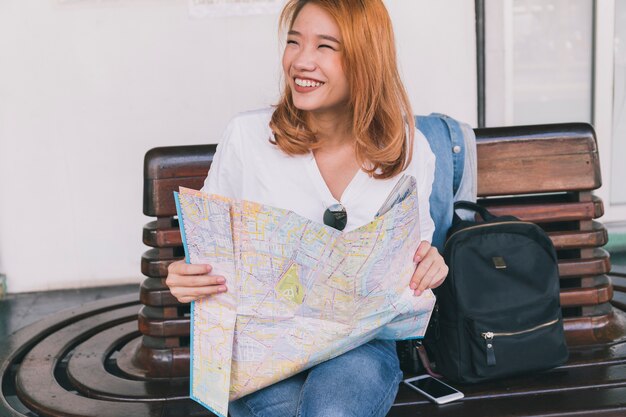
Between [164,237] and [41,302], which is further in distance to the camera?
[41,302]

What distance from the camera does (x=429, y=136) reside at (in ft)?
7.34

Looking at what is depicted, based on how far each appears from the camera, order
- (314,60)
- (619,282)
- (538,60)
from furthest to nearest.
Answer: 1. (538,60)
2. (619,282)
3. (314,60)

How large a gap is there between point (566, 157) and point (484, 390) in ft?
2.66

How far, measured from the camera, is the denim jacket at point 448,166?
87.4 inches

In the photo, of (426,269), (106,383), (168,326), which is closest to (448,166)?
(426,269)

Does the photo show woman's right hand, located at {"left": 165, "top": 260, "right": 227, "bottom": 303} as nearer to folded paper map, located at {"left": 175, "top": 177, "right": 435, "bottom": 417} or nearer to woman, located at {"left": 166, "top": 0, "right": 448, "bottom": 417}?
folded paper map, located at {"left": 175, "top": 177, "right": 435, "bottom": 417}

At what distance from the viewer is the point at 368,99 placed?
79.7 inches

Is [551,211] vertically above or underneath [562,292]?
above

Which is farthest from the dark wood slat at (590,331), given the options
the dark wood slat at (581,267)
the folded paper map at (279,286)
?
the folded paper map at (279,286)

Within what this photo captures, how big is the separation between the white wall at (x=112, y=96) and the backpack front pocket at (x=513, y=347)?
81.2 inches

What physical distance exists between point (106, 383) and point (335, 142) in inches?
38.4

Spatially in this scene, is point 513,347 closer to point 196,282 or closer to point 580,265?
point 580,265

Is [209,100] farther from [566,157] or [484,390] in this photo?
[484,390]

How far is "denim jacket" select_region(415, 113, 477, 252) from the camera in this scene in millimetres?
2221
